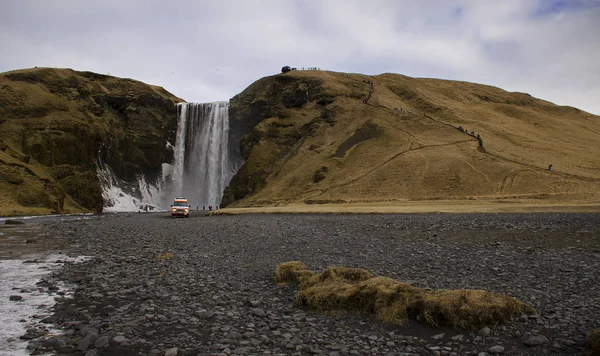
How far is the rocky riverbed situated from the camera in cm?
713

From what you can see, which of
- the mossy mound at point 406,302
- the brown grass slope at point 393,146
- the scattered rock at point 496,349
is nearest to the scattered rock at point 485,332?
the mossy mound at point 406,302

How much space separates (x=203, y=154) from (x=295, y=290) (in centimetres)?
8170

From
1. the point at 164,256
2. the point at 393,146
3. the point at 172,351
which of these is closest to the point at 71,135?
the point at 393,146

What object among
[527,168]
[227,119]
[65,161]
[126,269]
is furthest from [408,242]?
[227,119]

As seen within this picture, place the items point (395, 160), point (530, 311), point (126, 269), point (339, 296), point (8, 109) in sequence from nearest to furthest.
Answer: point (530, 311) → point (339, 296) → point (126, 269) → point (395, 160) → point (8, 109)

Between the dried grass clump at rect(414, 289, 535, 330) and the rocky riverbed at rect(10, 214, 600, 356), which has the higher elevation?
the dried grass clump at rect(414, 289, 535, 330)

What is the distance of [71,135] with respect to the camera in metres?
71.5

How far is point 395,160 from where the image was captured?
63562 mm

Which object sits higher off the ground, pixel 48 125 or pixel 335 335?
pixel 48 125

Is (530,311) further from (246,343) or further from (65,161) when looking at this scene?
(65,161)

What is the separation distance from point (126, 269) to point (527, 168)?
5638cm

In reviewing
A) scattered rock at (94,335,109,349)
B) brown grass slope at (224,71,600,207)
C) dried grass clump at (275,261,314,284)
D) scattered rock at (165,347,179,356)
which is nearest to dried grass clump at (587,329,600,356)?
scattered rock at (165,347,179,356)

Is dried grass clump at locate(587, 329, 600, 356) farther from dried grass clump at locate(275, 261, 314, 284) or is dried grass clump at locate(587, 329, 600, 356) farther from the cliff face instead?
the cliff face

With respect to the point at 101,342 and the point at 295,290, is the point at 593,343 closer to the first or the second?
the point at 295,290
